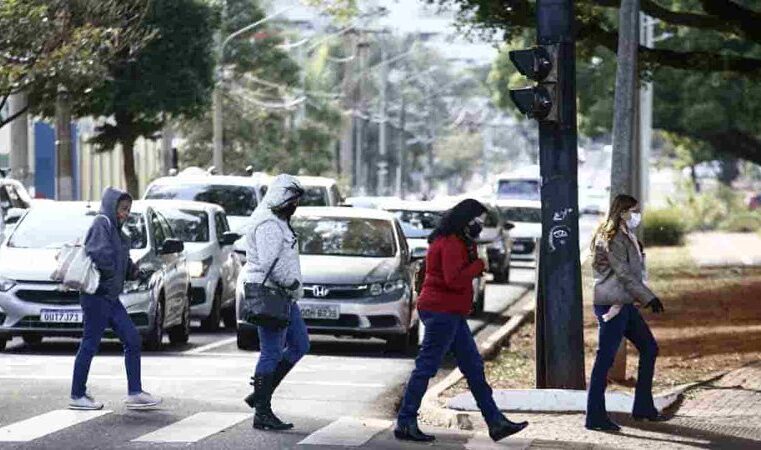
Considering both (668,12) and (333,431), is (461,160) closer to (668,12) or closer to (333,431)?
(668,12)

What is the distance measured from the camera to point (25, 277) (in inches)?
830

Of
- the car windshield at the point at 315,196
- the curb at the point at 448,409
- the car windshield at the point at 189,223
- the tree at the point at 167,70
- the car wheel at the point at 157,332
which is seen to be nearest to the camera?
the curb at the point at 448,409

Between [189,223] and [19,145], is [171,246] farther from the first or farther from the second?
[19,145]

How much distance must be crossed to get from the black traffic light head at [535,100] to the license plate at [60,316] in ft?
21.7

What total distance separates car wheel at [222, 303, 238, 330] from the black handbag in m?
12.6

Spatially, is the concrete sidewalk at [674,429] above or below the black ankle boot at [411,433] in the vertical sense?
below

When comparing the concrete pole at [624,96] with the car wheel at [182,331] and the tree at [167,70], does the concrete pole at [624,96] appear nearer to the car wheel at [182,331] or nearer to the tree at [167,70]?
the car wheel at [182,331]

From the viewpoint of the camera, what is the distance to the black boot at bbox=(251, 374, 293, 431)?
14.2 m

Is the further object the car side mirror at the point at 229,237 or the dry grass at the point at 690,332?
the car side mirror at the point at 229,237

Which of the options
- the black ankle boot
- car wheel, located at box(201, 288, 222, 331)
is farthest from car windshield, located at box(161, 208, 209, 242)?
the black ankle boot

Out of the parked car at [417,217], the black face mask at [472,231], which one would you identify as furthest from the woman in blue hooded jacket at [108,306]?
the parked car at [417,217]

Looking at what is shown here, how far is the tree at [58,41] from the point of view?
31.6 m

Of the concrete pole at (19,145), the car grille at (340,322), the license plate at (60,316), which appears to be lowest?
the car grille at (340,322)

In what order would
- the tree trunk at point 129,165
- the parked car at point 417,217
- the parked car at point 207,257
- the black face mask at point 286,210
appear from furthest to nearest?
the tree trunk at point 129,165 → the parked car at point 417,217 → the parked car at point 207,257 → the black face mask at point 286,210
